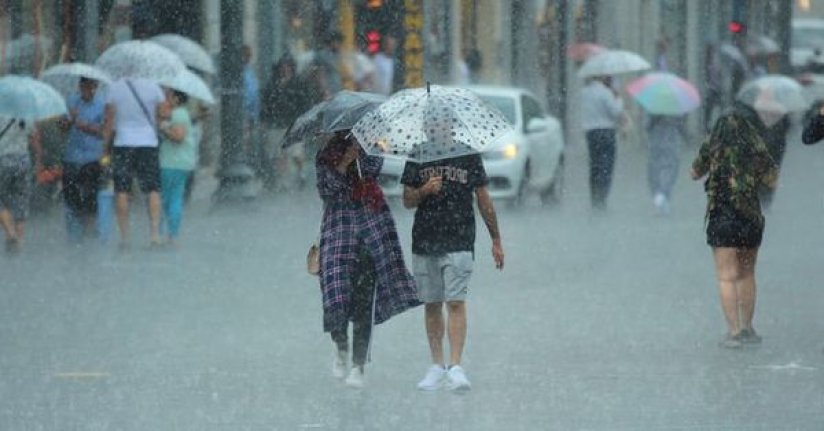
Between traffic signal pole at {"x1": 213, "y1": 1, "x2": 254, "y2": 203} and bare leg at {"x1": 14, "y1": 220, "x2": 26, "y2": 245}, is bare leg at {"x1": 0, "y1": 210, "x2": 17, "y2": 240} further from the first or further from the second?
traffic signal pole at {"x1": 213, "y1": 1, "x2": 254, "y2": 203}

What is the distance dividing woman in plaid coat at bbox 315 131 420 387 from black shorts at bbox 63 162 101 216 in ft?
26.0

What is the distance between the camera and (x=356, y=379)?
10.8 metres

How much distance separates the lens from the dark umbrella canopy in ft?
34.8

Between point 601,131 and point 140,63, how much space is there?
252 inches

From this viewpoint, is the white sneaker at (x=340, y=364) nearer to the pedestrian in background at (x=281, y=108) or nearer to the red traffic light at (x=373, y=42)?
the pedestrian in background at (x=281, y=108)

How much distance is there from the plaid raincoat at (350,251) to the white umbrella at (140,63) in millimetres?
8479

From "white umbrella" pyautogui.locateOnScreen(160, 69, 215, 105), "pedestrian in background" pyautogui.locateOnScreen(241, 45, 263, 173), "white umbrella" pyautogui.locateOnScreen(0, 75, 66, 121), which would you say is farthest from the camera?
"pedestrian in background" pyautogui.locateOnScreen(241, 45, 263, 173)

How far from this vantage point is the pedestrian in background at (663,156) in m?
23.5

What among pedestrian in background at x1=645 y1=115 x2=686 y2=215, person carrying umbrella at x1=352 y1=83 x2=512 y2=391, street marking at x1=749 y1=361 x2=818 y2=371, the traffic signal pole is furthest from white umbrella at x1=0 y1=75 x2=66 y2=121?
street marking at x1=749 y1=361 x2=818 y2=371

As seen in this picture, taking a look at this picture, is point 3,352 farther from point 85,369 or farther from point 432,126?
point 432,126

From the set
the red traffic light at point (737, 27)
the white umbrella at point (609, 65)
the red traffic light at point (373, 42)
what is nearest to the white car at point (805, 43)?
the red traffic light at point (737, 27)

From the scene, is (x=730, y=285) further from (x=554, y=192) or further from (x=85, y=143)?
(x=554, y=192)

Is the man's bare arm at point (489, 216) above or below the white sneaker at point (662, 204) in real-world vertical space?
above

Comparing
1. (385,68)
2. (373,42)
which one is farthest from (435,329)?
(373,42)
